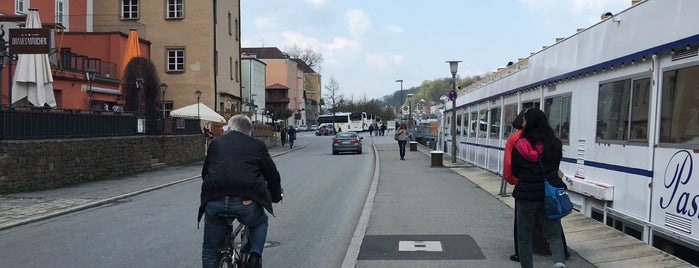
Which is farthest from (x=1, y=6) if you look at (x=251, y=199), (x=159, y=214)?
(x=251, y=199)

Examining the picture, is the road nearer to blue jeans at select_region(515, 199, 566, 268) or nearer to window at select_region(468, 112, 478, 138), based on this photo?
blue jeans at select_region(515, 199, 566, 268)

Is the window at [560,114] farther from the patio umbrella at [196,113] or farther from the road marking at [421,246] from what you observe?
the patio umbrella at [196,113]

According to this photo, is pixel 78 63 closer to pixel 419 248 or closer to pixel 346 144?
pixel 346 144

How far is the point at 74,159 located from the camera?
17641 mm

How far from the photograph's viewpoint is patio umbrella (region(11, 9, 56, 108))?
19.0 m

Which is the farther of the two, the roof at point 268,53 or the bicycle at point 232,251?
the roof at point 268,53

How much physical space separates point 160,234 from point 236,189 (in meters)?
4.96

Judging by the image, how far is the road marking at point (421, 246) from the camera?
7.46 meters

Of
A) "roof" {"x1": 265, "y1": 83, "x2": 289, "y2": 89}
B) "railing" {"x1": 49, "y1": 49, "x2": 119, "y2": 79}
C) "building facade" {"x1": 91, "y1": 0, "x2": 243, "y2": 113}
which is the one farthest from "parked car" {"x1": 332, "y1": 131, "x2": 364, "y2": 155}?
"roof" {"x1": 265, "y1": 83, "x2": 289, "y2": 89}

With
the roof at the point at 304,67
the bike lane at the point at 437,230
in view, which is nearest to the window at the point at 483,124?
the bike lane at the point at 437,230

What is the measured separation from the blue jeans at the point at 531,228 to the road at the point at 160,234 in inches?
90.1

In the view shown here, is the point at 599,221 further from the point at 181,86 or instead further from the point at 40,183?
the point at 181,86

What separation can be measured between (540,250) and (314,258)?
2.72 meters

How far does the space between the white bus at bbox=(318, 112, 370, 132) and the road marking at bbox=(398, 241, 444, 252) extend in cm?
7389
